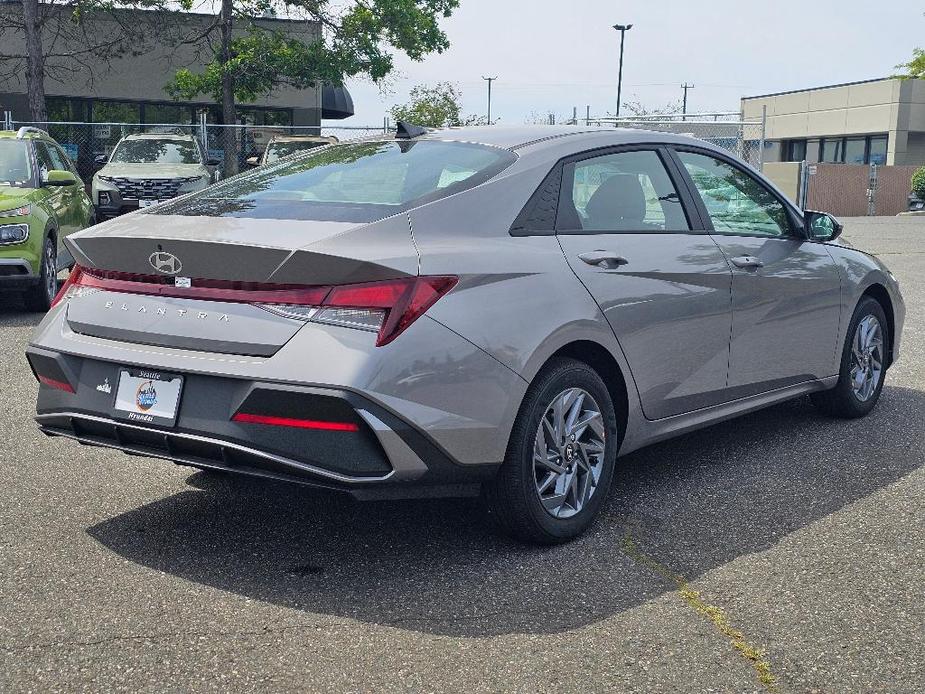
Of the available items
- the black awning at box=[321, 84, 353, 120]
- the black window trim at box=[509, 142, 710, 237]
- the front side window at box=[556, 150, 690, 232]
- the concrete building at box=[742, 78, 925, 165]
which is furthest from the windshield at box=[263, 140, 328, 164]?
the concrete building at box=[742, 78, 925, 165]

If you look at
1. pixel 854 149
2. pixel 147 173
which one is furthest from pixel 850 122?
pixel 147 173

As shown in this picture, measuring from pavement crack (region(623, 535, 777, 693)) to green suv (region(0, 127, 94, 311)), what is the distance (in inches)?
302

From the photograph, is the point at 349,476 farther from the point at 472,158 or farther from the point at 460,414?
the point at 472,158

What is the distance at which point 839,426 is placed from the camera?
6570 mm

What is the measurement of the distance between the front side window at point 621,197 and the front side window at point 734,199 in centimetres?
26

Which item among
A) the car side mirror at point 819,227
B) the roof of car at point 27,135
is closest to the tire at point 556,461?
the car side mirror at point 819,227

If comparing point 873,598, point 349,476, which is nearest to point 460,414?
point 349,476

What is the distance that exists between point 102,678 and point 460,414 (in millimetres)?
1393

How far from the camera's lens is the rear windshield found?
426 centimetres

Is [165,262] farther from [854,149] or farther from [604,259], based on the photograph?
[854,149]

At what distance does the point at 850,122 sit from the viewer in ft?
180

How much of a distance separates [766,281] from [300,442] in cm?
280

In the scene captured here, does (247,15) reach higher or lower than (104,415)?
higher

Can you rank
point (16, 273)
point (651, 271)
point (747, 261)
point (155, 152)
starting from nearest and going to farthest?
point (651, 271), point (747, 261), point (16, 273), point (155, 152)
